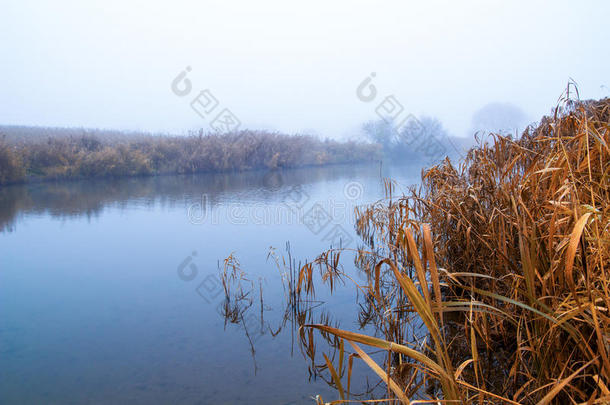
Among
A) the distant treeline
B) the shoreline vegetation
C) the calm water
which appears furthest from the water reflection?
the shoreline vegetation

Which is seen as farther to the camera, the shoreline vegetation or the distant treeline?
the distant treeline

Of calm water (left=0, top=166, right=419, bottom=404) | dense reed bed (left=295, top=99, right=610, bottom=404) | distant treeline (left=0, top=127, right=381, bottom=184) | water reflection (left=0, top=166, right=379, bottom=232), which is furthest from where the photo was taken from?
distant treeline (left=0, top=127, right=381, bottom=184)

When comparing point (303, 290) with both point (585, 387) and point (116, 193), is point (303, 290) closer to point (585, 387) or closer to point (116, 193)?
point (585, 387)

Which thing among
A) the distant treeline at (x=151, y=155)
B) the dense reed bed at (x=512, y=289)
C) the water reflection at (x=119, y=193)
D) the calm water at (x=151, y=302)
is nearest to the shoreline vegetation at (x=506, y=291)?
the dense reed bed at (x=512, y=289)

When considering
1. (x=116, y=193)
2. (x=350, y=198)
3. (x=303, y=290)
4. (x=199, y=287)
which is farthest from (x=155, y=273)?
(x=116, y=193)

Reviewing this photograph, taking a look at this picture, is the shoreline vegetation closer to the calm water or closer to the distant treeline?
the calm water

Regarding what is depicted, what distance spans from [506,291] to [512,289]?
0.65 m

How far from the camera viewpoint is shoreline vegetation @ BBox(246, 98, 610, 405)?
1.21 metres

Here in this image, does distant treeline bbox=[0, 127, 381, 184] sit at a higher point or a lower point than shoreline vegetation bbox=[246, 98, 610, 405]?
higher

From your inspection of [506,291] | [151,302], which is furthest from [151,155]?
[506,291]

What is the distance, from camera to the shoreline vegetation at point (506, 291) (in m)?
1.21

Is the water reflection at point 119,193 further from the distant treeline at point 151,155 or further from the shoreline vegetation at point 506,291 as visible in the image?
the shoreline vegetation at point 506,291

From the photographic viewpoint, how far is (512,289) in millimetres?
1923

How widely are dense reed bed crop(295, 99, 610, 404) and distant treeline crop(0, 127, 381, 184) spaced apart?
12.9 metres
